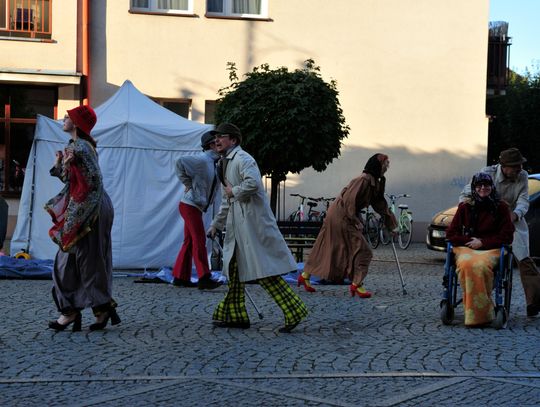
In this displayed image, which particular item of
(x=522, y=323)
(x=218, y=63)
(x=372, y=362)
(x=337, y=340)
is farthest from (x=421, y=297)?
(x=218, y=63)

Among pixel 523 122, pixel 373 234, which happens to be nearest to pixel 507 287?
pixel 373 234

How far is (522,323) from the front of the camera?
953cm

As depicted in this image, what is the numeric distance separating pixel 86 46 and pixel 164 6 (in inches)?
78.4

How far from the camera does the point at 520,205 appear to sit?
974cm

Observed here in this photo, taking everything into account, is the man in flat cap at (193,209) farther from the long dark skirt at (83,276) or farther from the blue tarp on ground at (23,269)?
the long dark skirt at (83,276)

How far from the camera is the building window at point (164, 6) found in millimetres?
22547

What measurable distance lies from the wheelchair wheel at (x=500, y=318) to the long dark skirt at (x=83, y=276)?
11.1 ft

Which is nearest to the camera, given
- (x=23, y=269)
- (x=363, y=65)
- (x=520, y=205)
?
(x=520, y=205)

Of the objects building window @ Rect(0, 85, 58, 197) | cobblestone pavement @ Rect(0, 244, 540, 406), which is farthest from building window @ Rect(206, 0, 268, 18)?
cobblestone pavement @ Rect(0, 244, 540, 406)

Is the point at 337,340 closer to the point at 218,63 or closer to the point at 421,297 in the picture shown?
the point at 421,297

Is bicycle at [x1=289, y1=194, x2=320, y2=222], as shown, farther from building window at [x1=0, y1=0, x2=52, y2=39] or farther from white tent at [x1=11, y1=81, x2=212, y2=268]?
white tent at [x1=11, y1=81, x2=212, y2=268]

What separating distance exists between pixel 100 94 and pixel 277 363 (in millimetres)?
15915

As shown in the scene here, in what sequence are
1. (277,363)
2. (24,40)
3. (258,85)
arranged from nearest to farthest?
1. (277,363)
2. (258,85)
3. (24,40)

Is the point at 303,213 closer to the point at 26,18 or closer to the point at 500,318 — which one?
the point at 26,18
